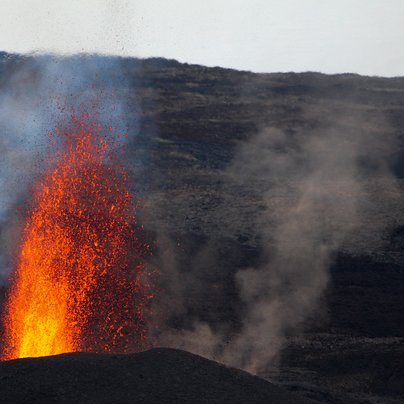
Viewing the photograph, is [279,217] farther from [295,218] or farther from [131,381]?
[131,381]

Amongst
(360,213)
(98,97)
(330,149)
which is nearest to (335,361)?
(360,213)

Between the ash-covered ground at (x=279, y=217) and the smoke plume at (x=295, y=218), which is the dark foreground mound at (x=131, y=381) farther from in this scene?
the smoke plume at (x=295, y=218)

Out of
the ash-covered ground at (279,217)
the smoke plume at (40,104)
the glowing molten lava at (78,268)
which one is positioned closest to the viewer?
the glowing molten lava at (78,268)

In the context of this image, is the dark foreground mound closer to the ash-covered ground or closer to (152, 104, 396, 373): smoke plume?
the ash-covered ground

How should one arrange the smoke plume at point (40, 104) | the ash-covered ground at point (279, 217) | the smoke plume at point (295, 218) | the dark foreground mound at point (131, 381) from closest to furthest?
the dark foreground mound at point (131, 381) → the ash-covered ground at point (279, 217) → the smoke plume at point (295, 218) → the smoke plume at point (40, 104)

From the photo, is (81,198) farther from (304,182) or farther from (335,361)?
(335,361)

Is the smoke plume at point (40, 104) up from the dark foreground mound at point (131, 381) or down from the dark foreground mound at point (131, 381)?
up

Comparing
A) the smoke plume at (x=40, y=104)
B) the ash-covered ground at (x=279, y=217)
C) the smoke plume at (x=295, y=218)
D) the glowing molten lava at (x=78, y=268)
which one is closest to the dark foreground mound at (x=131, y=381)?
the ash-covered ground at (x=279, y=217)
